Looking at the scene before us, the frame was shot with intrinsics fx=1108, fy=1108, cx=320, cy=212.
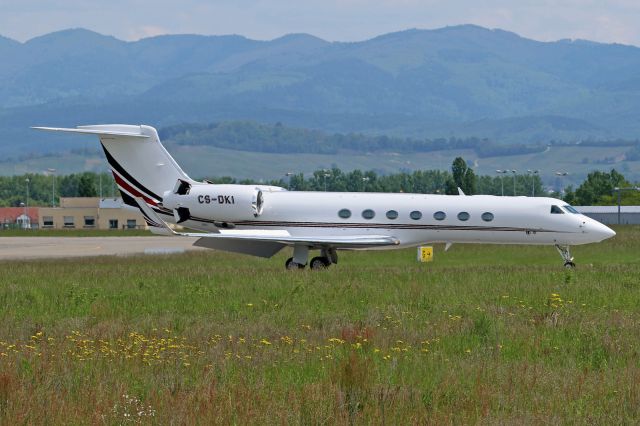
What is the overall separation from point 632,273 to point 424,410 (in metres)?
15.4

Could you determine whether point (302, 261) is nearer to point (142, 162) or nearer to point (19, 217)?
point (142, 162)

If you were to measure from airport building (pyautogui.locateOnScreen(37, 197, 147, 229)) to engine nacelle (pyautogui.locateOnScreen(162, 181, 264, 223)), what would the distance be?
91.7 metres

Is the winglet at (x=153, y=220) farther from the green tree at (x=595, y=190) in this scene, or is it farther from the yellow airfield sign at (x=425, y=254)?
the green tree at (x=595, y=190)

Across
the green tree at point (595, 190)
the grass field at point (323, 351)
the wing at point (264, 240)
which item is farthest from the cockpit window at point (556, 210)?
the green tree at point (595, 190)

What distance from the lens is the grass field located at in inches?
382

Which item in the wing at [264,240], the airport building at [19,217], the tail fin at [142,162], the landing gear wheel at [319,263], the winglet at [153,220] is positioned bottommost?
the airport building at [19,217]

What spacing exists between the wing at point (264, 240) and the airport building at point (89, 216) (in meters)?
92.8

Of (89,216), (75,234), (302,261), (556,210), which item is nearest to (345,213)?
(302,261)

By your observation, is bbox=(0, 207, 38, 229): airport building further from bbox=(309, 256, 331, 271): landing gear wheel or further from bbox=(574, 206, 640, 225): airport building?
bbox=(309, 256, 331, 271): landing gear wheel

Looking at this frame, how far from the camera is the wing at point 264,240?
92.5ft

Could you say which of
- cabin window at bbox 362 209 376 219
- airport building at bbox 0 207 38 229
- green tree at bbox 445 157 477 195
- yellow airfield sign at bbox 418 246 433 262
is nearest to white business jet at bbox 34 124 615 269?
cabin window at bbox 362 209 376 219

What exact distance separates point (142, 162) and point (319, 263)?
5.74 m

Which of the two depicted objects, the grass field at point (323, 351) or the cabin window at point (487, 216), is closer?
the grass field at point (323, 351)

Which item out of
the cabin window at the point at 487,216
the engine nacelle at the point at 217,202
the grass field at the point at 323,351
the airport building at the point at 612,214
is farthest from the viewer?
the airport building at the point at 612,214
